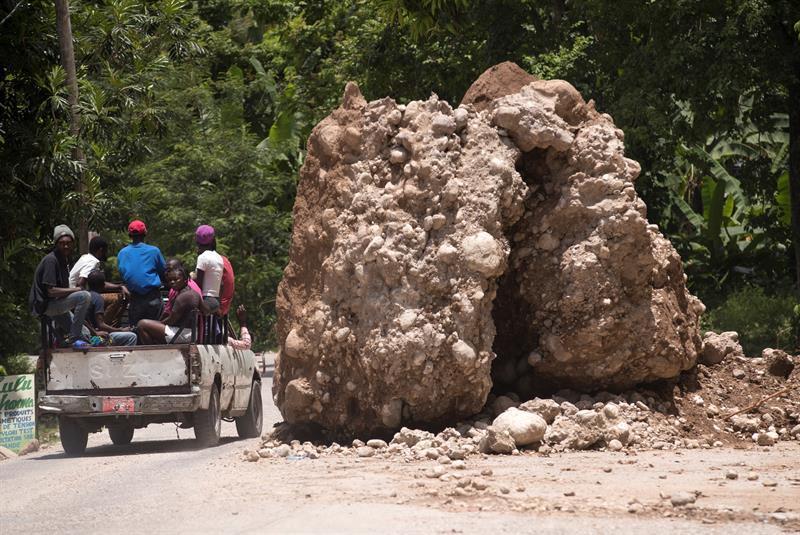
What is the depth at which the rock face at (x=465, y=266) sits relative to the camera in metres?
12.1

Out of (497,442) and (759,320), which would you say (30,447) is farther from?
(759,320)

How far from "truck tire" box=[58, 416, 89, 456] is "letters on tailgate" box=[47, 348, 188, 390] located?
0.66 m

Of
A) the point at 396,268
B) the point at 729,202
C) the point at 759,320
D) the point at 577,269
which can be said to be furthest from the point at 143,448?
the point at 729,202

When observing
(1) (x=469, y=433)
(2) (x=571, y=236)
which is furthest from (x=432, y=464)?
(2) (x=571, y=236)

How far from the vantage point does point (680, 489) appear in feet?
30.7

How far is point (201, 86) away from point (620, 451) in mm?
26433

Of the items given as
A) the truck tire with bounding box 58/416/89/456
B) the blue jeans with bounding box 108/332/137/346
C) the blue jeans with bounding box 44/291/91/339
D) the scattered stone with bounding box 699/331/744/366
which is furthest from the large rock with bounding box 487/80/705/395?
the truck tire with bounding box 58/416/89/456

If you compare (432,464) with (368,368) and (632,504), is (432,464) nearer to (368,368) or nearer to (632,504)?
(368,368)

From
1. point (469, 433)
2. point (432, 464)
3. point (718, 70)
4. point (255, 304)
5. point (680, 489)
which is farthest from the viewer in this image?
point (255, 304)

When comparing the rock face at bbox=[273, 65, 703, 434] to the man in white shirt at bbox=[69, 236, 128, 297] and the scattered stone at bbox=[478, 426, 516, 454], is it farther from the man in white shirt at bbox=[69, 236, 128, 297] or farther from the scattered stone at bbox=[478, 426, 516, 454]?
the man in white shirt at bbox=[69, 236, 128, 297]

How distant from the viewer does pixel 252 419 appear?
1650 centimetres

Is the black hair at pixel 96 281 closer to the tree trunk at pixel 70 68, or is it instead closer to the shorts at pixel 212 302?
the shorts at pixel 212 302

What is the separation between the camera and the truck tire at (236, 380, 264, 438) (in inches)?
643

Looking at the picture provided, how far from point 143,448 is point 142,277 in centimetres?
198
